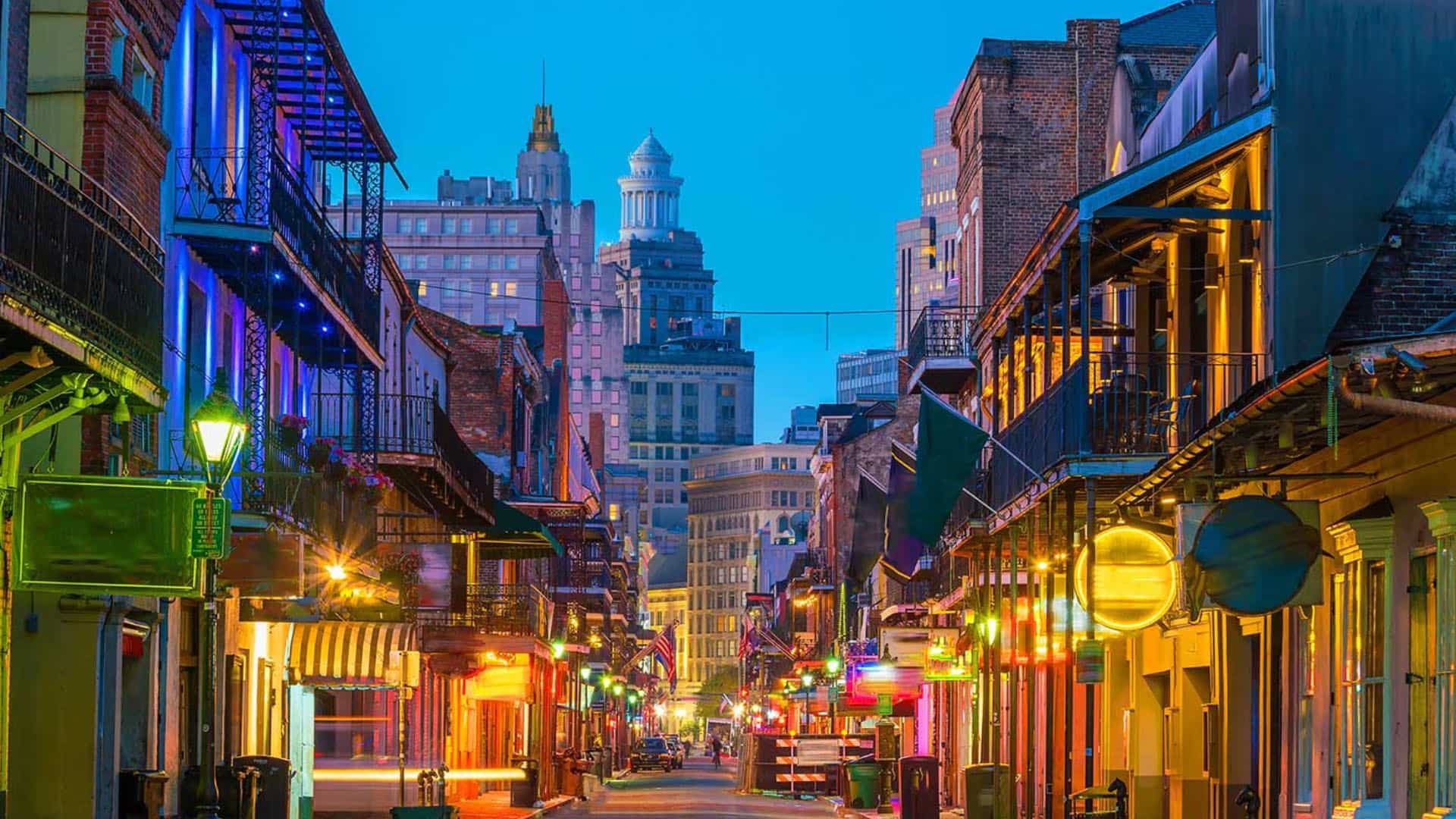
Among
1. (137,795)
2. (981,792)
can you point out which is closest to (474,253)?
(981,792)

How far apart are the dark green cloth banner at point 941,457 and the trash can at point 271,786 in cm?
755

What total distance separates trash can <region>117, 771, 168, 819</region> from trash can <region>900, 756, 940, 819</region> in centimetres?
1337

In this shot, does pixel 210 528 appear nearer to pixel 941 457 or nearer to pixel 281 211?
pixel 941 457

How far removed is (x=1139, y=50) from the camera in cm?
4034

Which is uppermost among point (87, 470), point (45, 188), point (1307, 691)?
point (45, 188)

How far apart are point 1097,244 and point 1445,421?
11.0 meters

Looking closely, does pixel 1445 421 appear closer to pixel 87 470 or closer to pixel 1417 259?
pixel 1417 259

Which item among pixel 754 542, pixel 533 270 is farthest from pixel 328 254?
pixel 754 542

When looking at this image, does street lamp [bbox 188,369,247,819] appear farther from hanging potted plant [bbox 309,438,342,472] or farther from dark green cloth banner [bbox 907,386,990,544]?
hanging potted plant [bbox 309,438,342,472]

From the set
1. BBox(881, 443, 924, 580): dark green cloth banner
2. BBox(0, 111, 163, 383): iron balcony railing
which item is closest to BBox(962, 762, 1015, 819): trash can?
BBox(881, 443, 924, 580): dark green cloth banner

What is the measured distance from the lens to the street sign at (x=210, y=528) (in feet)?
56.6

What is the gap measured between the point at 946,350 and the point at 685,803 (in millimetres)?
10437

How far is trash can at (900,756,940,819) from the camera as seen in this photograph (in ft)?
108

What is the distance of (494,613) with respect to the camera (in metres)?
52.6
